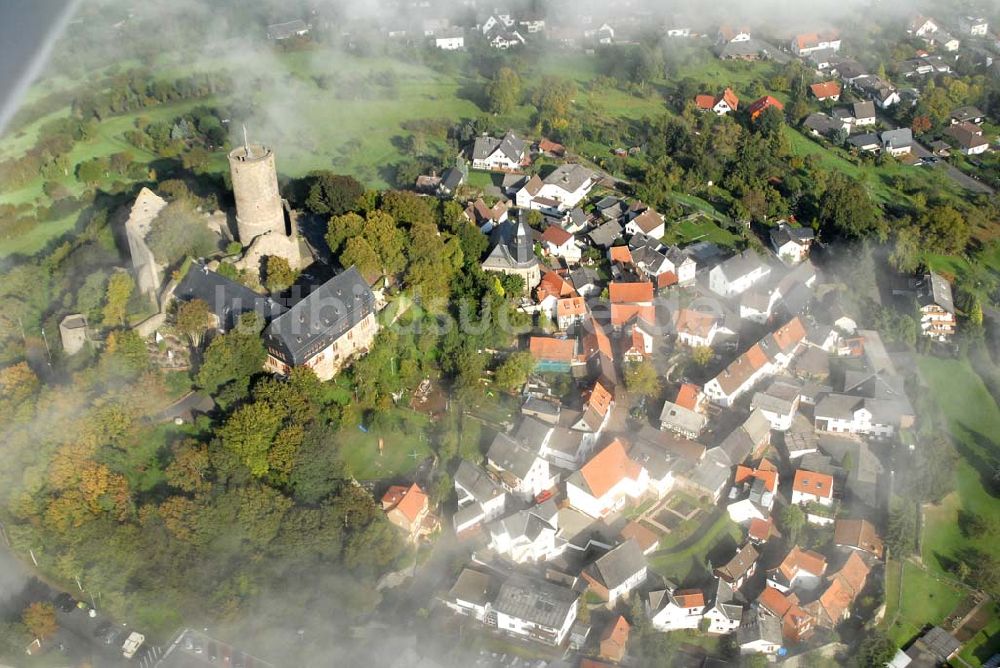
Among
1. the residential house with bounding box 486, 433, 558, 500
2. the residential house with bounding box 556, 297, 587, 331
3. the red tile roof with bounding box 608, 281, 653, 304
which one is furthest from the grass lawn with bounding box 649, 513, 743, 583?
the red tile roof with bounding box 608, 281, 653, 304

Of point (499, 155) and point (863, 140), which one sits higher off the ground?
point (499, 155)

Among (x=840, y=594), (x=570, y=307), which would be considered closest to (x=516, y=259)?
(x=570, y=307)

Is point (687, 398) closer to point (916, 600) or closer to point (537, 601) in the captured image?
point (916, 600)

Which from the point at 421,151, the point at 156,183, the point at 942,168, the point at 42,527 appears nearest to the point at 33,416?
the point at 42,527

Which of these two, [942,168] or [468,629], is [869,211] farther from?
[468,629]

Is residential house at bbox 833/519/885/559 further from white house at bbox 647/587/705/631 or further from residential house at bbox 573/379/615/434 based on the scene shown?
residential house at bbox 573/379/615/434
